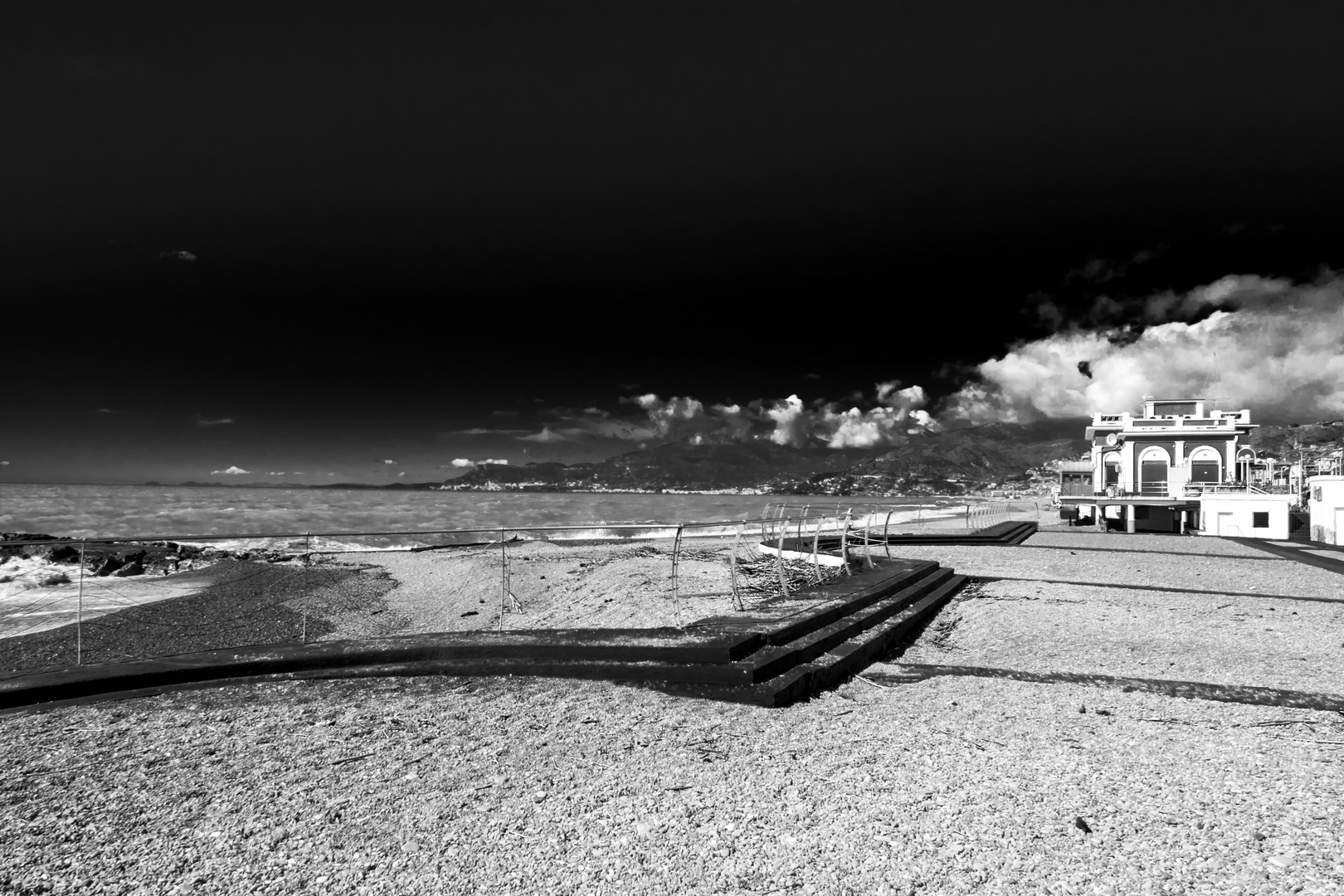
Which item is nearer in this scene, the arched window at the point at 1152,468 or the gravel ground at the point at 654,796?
the gravel ground at the point at 654,796

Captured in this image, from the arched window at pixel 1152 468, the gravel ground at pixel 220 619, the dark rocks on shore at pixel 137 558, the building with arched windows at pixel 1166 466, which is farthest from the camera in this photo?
the arched window at pixel 1152 468

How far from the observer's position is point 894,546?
19406 mm

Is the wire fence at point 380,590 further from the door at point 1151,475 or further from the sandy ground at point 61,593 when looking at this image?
the door at point 1151,475

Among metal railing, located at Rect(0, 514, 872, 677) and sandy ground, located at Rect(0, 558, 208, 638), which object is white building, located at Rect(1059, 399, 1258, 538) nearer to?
metal railing, located at Rect(0, 514, 872, 677)

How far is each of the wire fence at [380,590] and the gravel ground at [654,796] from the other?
2.14m

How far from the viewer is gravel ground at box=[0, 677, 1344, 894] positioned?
2.72m

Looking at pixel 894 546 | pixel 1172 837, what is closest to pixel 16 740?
pixel 1172 837

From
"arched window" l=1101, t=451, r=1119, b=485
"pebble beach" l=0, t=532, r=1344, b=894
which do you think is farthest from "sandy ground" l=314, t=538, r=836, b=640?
"arched window" l=1101, t=451, r=1119, b=485

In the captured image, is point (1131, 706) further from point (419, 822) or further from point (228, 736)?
point (228, 736)

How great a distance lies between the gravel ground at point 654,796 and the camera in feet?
8.93

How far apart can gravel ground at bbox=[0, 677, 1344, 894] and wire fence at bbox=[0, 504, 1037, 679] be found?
214cm

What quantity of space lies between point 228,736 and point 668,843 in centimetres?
280

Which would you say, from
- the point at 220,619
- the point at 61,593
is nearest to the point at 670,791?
the point at 220,619

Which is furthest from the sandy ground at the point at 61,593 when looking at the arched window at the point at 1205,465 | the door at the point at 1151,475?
the arched window at the point at 1205,465
